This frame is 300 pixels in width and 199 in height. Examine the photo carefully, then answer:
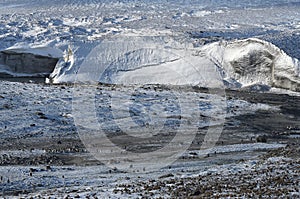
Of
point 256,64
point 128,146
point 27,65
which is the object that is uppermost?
point 256,64

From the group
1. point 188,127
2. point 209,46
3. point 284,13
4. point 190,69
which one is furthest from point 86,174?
point 284,13

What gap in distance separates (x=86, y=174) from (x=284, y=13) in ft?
182

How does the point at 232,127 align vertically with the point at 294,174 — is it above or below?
below

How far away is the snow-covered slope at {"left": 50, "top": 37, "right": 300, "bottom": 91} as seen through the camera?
34.4 metres

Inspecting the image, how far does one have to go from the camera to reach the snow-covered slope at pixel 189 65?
34.4 metres

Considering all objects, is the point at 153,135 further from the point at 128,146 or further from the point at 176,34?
the point at 176,34

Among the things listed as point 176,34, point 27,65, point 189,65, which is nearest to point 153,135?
point 189,65

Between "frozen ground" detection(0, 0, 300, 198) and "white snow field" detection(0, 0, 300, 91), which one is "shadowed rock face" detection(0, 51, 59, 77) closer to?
"white snow field" detection(0, 0, 300, 91)

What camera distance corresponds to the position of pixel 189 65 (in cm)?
3616

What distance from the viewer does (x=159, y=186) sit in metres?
13.3

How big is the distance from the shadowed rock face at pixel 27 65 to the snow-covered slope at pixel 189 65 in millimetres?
3662

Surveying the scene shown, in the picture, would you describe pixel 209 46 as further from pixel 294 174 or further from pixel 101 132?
pixel 294 174

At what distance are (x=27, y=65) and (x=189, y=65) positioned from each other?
1168cm

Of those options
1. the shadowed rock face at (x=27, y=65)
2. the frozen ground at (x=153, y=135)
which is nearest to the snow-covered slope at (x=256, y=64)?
the frozen ground at (x=153, y=135)
